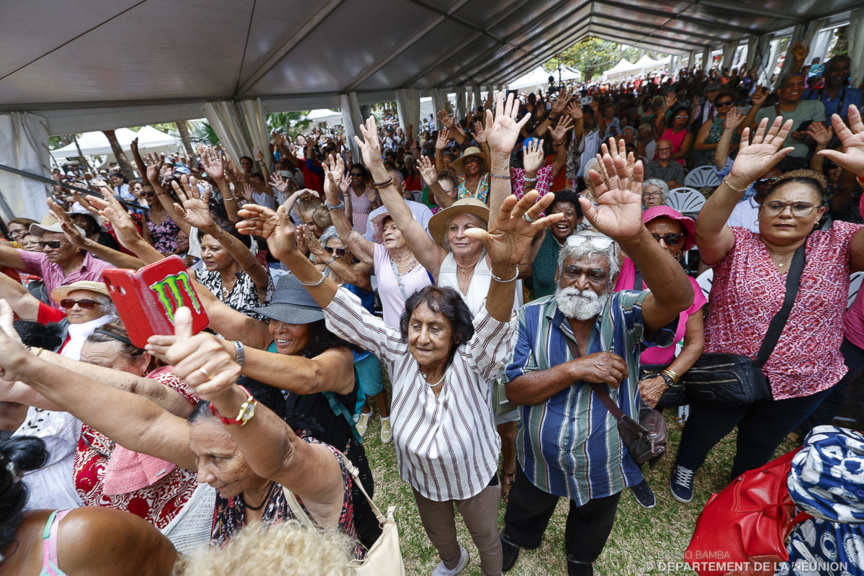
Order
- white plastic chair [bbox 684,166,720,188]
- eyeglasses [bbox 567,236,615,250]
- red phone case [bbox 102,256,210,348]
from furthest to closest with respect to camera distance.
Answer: white plastic chair [bbox 684,166,720,188], eyeglasses [bbox 567,236,615,250], red phone case [bbox 102,256,210,348]

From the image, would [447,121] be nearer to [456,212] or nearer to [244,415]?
[456,212]

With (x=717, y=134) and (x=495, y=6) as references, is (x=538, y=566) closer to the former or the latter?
(x=717, y=134)

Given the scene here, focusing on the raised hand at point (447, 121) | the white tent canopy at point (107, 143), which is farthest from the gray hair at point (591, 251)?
the white tent canopy at point (107, 143)

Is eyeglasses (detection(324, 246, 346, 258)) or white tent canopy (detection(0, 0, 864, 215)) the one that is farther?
white tent canopy (detection(0, 0, 864, 215))

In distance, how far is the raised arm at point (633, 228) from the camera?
146cm

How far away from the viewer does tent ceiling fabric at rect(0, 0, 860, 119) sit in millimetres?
3885

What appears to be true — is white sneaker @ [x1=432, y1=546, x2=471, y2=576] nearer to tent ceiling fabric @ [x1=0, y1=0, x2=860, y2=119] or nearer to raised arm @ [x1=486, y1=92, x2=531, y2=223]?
raised arm @ [x1=486, y1=92, x2=531, y2=223]

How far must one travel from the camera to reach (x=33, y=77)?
4.40 m

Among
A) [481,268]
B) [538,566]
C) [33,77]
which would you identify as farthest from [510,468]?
[33,77]

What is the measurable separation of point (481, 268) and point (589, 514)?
1546 mm

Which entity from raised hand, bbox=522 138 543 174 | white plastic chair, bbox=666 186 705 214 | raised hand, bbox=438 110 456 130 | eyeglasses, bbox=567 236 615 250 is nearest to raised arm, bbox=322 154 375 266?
raised hand, bbox=522 138 543 174

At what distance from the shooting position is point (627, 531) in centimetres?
245

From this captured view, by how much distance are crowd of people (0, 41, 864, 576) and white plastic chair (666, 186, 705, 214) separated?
5.56ft

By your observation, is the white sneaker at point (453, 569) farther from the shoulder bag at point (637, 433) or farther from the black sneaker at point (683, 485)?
the black sneaker at point (683, 485)
